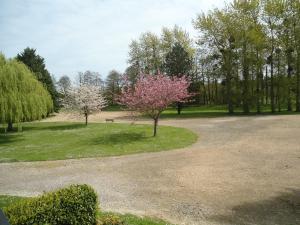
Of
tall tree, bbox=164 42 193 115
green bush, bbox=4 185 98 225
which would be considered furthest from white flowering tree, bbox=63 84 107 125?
green bush, bbox=4 185 98 225

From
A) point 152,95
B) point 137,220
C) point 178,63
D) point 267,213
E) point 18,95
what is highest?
point 178,63

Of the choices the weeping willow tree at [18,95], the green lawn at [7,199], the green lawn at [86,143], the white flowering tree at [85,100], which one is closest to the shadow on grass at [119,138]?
the green lawn at [86,143]

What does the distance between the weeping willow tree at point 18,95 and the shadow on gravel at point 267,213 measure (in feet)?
61.6

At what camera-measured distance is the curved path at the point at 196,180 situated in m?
9.70

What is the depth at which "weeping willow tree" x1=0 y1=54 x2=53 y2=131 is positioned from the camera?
2393 centimetres

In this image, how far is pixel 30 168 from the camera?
53.8 ft

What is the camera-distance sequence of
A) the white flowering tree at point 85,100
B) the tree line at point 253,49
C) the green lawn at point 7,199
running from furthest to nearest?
1. the tree line at point 253,49
2. the white flowering tree at point 85,100
3. the green lawn at point 7,199

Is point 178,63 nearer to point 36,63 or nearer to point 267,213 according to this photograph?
point 36,63

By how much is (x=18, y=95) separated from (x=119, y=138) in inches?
317

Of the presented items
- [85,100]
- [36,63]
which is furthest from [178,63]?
[36,63]

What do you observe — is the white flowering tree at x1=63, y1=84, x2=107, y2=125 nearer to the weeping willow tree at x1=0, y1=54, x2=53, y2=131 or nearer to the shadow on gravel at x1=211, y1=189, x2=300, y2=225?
the weeping willow tree at x1=0, y1=54, x2=53, y2=131

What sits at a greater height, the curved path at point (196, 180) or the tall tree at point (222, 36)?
the tall tree at point (222, 36)

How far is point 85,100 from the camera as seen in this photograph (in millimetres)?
32812

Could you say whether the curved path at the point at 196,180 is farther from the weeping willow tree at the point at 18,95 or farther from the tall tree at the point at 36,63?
the tall tree at the point at 36,63
